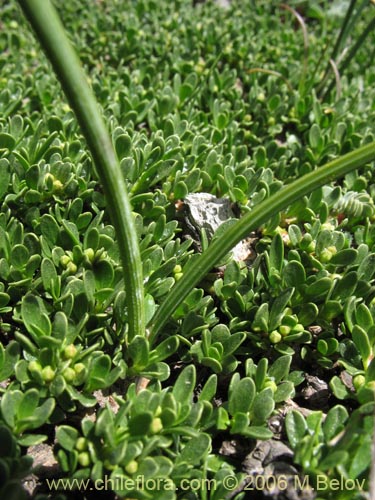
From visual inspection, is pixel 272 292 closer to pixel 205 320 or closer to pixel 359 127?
pixel 205 320

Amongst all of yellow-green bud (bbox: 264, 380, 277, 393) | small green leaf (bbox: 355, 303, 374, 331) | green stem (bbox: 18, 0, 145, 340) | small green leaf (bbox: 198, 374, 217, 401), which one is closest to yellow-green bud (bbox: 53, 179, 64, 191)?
green stem (bbox: 18, 0, 145, 340)

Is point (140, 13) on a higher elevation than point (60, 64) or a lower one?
higher

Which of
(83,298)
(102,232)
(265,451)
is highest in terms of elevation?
(102,232)

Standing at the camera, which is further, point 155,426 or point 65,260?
point 65,260

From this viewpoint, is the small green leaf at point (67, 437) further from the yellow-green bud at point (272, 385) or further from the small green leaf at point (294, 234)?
the small green leaf at point (294, 234)

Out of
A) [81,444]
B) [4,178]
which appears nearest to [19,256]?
[4,178]

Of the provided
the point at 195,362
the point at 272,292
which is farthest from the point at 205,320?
the point at 272,292

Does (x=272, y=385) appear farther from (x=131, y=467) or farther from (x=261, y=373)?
(x=131, y=467)
